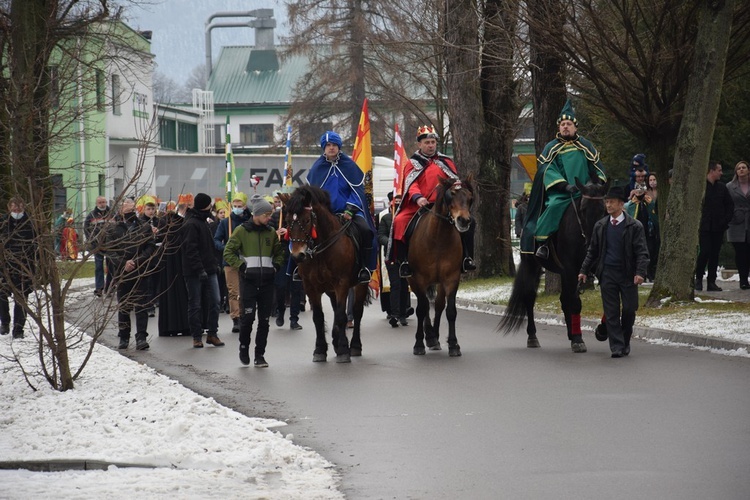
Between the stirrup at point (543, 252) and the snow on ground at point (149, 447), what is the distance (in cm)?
501

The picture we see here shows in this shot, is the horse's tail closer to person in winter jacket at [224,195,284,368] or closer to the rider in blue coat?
the rider in blue coat

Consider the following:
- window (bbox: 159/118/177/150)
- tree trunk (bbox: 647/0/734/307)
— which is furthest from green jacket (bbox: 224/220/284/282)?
window (bbox: 159/118/177/150)

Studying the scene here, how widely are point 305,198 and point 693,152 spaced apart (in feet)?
21.6

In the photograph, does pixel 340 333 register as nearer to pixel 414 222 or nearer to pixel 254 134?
pixel 414 222

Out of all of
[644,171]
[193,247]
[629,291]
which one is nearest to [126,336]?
[193,247]

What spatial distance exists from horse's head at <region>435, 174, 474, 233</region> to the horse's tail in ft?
4.67

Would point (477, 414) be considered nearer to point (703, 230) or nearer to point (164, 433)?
point (164, 433)

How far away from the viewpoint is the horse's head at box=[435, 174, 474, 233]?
1435 centimetres

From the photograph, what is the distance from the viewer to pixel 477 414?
10.3 m

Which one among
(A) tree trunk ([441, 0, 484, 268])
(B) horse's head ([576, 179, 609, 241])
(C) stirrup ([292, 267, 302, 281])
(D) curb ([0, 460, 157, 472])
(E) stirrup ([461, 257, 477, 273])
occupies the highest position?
(A) tree trunk ([441, 0, 484, 268])

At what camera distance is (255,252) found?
15.0m

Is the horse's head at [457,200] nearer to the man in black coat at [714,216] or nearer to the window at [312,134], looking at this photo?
the man in black coat at [714,216]

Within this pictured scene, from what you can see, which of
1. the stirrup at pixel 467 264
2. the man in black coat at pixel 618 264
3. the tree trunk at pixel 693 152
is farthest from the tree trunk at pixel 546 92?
the man in black coat at pixel 618 264

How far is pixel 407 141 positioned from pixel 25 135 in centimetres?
4209
